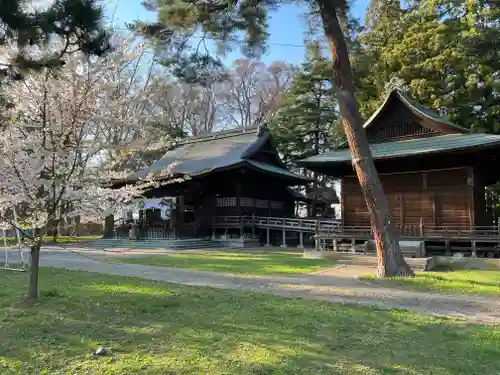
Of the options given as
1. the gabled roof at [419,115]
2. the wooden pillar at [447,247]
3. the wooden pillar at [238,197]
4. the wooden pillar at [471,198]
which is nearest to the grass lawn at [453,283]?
the wooden pillar at [447,247]

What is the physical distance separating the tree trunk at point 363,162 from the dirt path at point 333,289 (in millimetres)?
1107

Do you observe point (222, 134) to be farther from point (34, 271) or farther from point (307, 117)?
point (34, 271)

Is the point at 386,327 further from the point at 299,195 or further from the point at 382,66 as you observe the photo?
the point at 299,195

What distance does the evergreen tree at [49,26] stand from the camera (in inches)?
177

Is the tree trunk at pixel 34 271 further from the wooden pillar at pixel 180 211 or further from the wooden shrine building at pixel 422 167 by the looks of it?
the wooden pillar at pixel 180 211

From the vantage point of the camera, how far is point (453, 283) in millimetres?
9719

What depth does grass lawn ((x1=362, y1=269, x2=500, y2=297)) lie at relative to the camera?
29.0 feet

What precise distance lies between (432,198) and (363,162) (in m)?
7.51

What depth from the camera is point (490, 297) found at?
8102mm

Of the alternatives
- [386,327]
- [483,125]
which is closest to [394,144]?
[483,125]

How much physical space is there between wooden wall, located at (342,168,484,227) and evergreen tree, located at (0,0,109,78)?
15.0 m

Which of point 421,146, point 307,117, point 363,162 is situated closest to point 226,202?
point 307,117

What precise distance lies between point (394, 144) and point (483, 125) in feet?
25.7

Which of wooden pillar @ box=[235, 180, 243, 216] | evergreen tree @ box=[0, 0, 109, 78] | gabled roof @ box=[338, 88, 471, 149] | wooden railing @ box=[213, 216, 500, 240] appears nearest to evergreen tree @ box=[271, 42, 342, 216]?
wooden pillar @ box=[235, 180, 243, 216]
